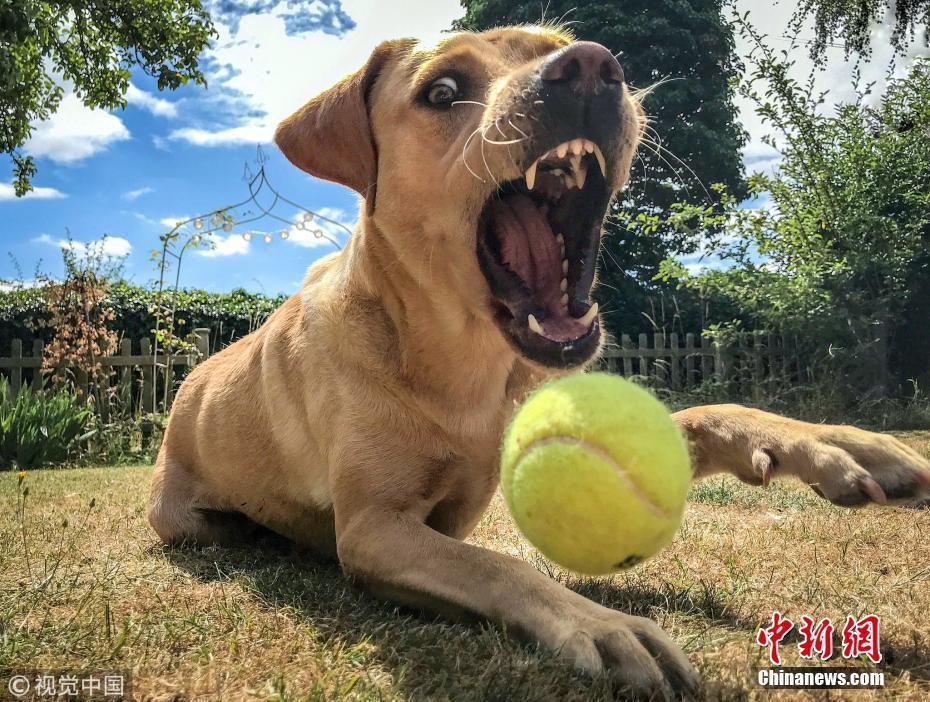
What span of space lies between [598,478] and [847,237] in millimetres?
10008

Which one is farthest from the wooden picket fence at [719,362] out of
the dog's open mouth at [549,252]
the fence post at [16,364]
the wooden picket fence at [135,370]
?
the fence post at [16,364]

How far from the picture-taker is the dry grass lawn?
152 centimetres

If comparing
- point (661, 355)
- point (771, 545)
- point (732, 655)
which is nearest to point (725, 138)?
point (661, 355)

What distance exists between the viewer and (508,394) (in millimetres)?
2570

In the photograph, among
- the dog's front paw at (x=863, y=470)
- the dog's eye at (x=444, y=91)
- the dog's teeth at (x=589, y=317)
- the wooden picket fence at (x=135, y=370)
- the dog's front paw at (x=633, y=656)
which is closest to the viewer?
the dog's front paw at (x=633, y=656)

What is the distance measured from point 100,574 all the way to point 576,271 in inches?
75.8

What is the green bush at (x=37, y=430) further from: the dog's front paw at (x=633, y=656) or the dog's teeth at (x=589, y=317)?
the dog's front paw at (x=633, y=656)

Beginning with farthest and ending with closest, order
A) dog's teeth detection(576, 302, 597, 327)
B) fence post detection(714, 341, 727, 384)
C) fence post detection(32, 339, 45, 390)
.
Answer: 1. fence post detection(714, 341, 727, 384)
2. fence post detection(32, 339, 45, 390)
3. dog's teeth detection(576, 302, 597, 327)

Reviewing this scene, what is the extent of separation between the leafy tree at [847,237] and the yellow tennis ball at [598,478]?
891 cm

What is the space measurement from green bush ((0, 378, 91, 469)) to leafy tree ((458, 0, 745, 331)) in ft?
40.2

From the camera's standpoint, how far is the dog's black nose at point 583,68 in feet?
6.86

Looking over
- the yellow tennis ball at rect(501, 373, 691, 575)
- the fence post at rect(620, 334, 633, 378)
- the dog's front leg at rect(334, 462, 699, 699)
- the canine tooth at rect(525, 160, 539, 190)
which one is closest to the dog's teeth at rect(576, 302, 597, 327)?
the canine tooth at rect(525, 160, 539, 190)

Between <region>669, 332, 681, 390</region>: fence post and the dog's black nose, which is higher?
the dog's black nose

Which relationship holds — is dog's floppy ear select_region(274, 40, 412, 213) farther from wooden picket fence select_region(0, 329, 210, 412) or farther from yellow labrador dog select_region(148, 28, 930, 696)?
wooden picket fence select_region(0, 329, 210, 412)
